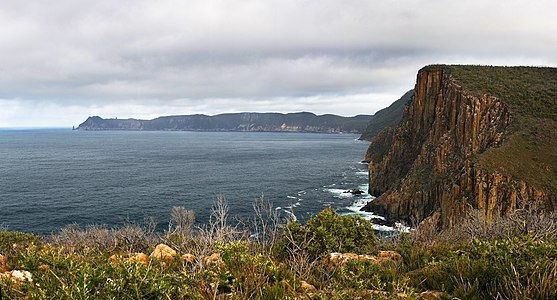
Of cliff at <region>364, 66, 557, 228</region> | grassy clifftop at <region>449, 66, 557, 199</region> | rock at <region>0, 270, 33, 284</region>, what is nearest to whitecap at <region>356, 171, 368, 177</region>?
cliff at <region>364, 66, 557, 228</region>

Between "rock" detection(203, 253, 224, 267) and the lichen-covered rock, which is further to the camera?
the lichen-covered rock

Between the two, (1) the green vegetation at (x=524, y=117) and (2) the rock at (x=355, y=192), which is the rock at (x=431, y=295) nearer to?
(1) the green vegetation at (x=524, y=117)

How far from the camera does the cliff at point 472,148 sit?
41188mm

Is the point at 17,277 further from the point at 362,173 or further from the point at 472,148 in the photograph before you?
the point at 362,173

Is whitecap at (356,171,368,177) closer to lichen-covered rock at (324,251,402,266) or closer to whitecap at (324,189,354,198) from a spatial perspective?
whitecap at (324,189,354,198)

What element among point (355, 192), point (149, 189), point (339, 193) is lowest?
point (355, 192)

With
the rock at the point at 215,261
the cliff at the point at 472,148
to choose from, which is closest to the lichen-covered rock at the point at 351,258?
the rock at the point at 215,261

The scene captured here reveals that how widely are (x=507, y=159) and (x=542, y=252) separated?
45.2 meters

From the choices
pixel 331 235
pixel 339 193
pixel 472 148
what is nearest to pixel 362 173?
pixel 339 193

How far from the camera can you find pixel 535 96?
5634 cm

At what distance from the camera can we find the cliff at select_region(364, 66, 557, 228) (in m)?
41.2

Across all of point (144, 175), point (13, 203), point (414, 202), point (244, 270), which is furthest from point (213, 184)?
point (244, 270)

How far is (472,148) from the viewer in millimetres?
53219

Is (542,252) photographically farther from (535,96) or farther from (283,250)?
(535,96)
